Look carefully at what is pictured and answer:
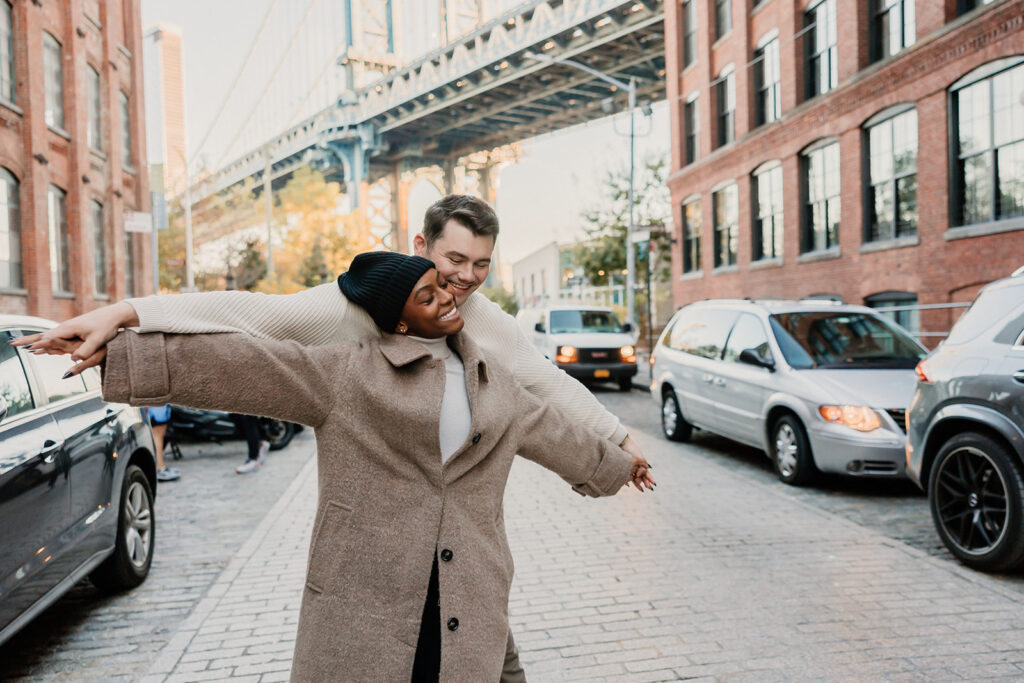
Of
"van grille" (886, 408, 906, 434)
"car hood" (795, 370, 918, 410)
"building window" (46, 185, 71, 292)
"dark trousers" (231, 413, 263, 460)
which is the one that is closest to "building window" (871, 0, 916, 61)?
"car hood" (795, 370, 918, 410)

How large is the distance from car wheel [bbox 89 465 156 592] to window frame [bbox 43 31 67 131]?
1656 cm

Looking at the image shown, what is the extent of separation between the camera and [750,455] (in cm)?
1013

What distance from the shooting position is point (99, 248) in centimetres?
2300

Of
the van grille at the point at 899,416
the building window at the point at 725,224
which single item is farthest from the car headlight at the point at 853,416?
the building window at the point at 725,224

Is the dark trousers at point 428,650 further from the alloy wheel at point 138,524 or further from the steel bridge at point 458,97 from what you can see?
the steel bridge at point 458,97

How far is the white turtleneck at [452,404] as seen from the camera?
2.14 meters

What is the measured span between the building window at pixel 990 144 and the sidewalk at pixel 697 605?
10.2 meters

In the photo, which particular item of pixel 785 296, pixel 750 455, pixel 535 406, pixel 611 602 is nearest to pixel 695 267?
pixel 785 296

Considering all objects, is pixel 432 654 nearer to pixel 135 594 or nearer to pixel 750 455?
pixel 135 594

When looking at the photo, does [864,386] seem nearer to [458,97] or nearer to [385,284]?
[385,284]

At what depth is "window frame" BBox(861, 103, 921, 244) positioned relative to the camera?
17031 millimetres

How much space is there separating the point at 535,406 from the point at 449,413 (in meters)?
0.30

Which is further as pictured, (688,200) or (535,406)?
(688,200)

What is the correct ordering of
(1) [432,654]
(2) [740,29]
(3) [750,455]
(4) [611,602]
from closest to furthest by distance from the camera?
1. (1) [432,654]
2. (4) [611,602]
3. (3) [750,455]
4. (2) [740,29]
